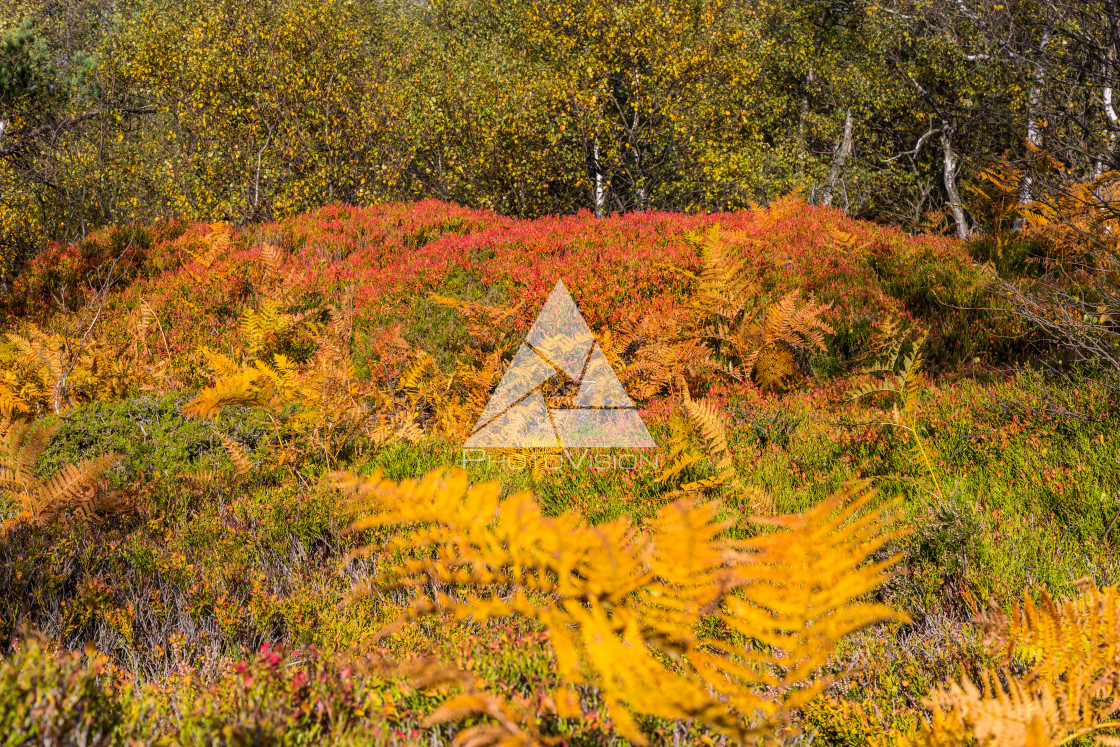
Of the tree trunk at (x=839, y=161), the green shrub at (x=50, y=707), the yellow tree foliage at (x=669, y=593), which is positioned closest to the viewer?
the yellow tree foliage at (x=669, y=593)

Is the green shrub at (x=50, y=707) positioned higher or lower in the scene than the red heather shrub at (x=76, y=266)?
higher

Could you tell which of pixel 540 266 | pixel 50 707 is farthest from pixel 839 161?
pixel 50 707

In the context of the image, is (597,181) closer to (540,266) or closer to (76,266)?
(540,266)

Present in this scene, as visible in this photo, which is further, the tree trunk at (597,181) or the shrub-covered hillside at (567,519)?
the tree trunk at (597,181)

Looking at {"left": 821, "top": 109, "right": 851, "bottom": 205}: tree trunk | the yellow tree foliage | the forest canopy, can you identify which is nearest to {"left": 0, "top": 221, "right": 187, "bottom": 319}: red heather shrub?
the forest canopy

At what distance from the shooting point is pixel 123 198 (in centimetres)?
Result: 1572

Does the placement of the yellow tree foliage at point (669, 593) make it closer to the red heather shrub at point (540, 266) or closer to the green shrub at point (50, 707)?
the green shrub at point (50, 707)

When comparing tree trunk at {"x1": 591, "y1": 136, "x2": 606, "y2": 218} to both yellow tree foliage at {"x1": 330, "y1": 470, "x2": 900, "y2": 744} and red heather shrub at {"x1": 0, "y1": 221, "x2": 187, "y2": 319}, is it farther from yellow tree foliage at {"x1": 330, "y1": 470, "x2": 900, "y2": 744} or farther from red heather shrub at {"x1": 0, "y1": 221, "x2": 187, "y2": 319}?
yellow tree foliage at {"x1": 330, "y1": 470, "x2": 900, "y2": 744}

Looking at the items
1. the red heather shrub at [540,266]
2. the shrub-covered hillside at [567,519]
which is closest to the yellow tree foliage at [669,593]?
the shrub-covered hillside at [567,519]

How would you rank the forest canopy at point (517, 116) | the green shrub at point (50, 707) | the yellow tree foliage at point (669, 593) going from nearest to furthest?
the yellow tree foliage at point (669, 593)
the green shrub at point (50, 707)
the forest canopy at point (517, 116)

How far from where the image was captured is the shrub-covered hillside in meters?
1.26

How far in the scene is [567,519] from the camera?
1.49 metres

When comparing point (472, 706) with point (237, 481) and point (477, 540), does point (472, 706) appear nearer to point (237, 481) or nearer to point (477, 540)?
point (477, 540)

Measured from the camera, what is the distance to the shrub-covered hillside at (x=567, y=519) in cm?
126
